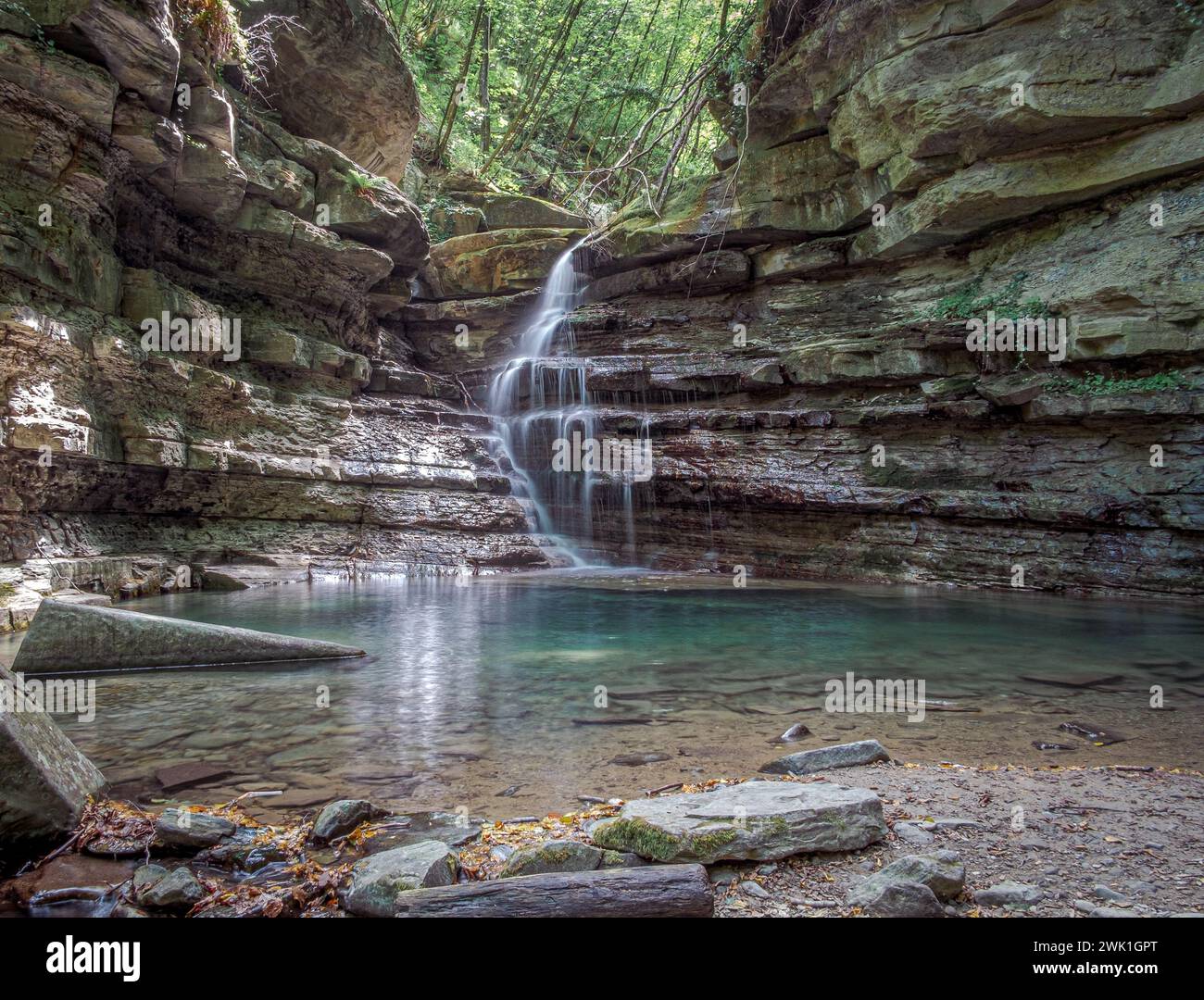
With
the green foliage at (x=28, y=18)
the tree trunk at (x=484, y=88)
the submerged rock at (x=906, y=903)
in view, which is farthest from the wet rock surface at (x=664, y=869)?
the tree trunk at (x=484, y=88)

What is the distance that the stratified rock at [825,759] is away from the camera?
317cm

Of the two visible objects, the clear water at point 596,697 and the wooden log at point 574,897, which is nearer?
the wooden log at point 574,897

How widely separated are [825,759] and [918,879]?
133cm

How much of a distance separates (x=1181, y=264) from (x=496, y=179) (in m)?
20.8

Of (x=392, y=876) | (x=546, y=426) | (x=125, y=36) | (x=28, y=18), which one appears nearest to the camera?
(x=392, y=876)

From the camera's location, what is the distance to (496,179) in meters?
24.5

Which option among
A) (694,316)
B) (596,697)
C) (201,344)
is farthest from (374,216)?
(596,697)

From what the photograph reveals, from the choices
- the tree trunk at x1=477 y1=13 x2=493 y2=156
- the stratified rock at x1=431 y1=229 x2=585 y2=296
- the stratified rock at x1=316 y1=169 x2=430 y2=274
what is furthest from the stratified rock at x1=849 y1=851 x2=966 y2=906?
the tree trunk at x1=477 y1=13 x2=493 y2=156

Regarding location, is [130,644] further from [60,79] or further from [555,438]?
[555,438]

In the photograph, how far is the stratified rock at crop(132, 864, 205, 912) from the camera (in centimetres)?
200

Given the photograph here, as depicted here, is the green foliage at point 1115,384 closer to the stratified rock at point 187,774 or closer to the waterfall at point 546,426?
the waterfall at point 546,426

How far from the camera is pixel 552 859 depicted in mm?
2137

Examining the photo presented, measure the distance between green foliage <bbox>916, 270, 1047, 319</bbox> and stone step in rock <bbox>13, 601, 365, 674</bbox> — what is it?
519 inches

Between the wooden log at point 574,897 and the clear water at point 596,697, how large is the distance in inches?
37.7
